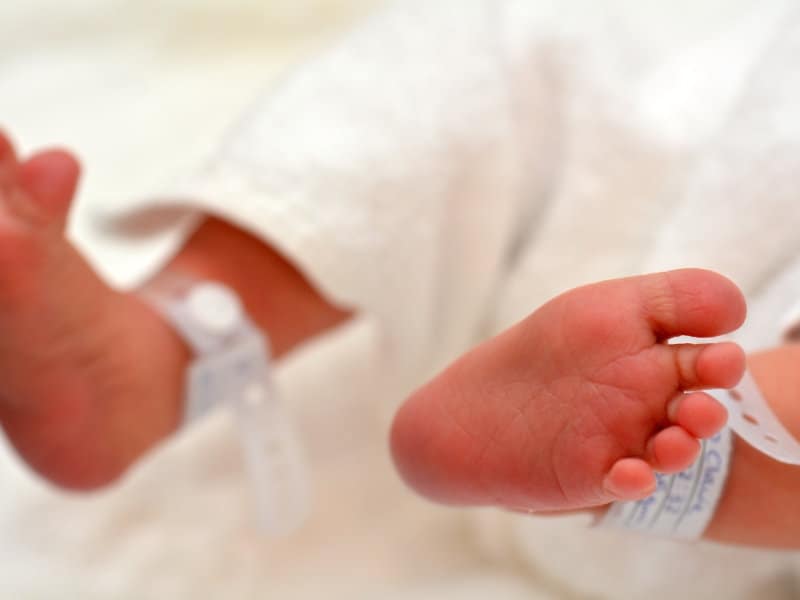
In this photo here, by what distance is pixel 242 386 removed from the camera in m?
0.51

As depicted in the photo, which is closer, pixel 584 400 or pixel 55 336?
pixel 584 400

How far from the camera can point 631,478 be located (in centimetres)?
26

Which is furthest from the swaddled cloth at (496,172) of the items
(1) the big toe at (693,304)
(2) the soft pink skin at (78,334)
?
(1) the big toe at (693,304)

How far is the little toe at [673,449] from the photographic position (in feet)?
0.86

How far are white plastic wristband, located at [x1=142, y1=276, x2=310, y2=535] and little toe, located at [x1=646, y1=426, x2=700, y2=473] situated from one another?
27cm

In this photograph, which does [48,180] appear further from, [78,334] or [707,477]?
[707,477]

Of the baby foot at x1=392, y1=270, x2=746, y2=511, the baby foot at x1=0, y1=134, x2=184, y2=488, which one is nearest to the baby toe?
the baby foot at x1=0, y1=134, x2=184, y2=488

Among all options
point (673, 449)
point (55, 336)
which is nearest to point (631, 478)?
point (673, 449)

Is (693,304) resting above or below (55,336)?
above

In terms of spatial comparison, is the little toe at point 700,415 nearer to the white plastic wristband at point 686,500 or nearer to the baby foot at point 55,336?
the white plastic wristband at point 686,500

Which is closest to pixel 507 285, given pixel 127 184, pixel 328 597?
pixel 328 597

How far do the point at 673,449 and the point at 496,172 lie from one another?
0.91ft

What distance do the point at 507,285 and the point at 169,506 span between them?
0.71 ft

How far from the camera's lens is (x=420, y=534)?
54 centimetres
